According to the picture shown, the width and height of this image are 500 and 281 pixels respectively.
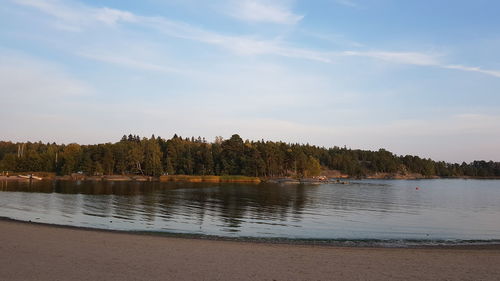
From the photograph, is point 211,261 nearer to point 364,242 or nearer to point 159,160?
point 364,242

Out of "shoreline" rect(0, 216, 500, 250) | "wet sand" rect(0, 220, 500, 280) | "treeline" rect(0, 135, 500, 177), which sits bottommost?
"shoreline" rect(0, 216, 500, 250)

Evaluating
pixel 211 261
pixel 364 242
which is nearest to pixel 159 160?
pixel 364 242

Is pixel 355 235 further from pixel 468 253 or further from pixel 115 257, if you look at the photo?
pixel 115 257

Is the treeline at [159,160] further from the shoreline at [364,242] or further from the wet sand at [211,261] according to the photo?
the wet sand at [211,261]

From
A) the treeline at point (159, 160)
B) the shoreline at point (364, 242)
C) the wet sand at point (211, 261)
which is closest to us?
the wet sand at point (211, 261)

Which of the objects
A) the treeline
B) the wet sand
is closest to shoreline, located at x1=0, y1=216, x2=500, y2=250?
the wet sand

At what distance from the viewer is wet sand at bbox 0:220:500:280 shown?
1415 centimetres

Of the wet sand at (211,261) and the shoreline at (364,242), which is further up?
the wet sand at (211,261)

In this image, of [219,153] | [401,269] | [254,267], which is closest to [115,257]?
[254,267]

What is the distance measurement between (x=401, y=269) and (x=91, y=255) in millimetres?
13471

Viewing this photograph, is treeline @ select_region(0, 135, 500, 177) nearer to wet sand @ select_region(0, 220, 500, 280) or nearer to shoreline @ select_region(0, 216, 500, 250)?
shoreline @ select_region(0, 216, 500, 250)

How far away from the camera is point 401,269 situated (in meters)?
16.3

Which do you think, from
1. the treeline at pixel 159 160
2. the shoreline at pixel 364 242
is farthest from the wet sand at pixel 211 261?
the treeline at pixel 159 160

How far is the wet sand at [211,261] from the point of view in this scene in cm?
Result: 1415
